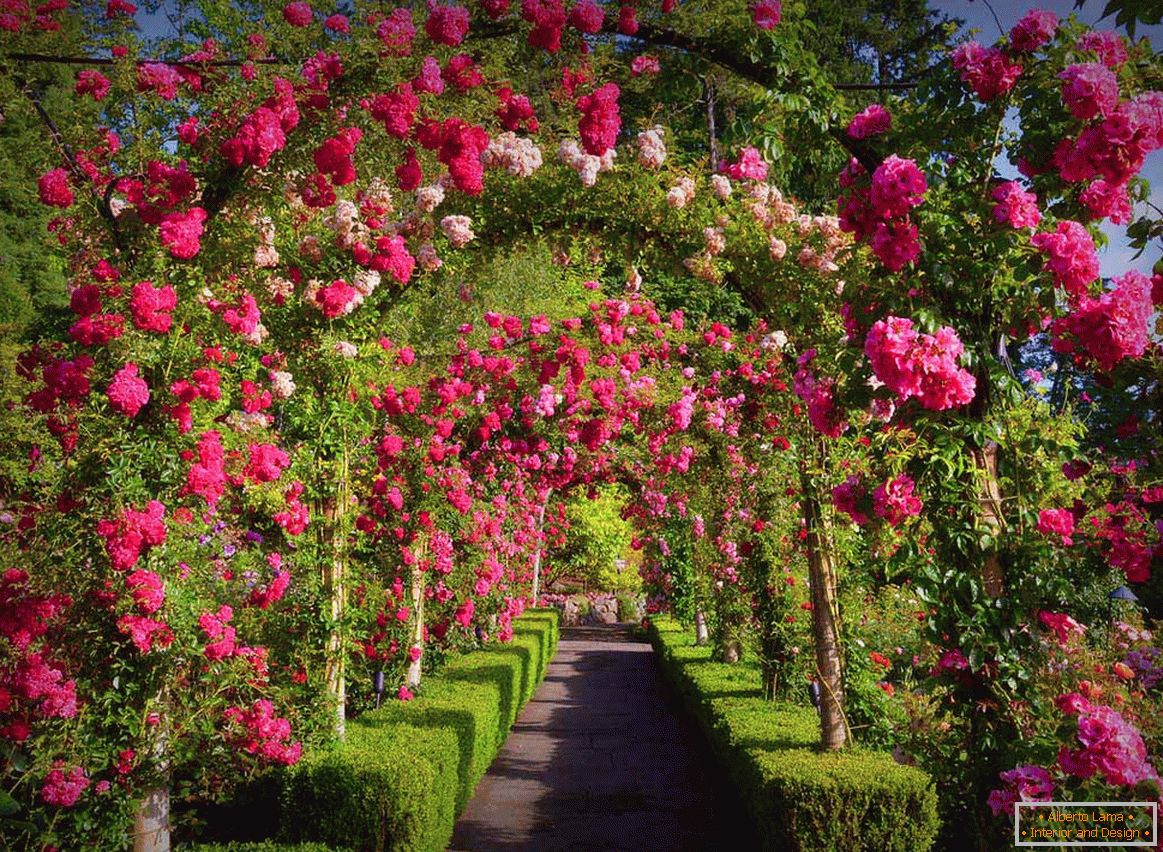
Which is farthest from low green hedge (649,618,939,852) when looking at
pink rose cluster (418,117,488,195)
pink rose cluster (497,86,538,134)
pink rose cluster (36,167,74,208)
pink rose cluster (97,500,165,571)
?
pink rose cluster (36,167,74,208)

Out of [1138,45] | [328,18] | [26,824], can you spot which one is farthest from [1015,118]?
[26,824]

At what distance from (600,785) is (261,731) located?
3967 millimetres

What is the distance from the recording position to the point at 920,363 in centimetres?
255

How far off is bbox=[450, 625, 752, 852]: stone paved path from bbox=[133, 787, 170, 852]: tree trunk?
8.16 feet

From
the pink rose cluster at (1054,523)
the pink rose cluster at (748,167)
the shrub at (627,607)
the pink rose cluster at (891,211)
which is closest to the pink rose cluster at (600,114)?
the pink rose cluster at (748,167)

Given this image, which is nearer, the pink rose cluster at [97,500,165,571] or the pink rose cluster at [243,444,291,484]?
the pink rose cluster at [97,500,165,571]

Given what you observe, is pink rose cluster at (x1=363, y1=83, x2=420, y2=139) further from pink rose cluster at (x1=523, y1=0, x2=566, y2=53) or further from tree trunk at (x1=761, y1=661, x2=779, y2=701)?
tree trunk at (x1=761, y1=661, x2=779, y2=701)

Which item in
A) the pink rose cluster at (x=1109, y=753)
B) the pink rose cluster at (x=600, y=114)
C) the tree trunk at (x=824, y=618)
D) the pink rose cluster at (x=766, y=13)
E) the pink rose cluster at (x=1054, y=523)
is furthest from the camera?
the tree trunk at (x=824, y=618)

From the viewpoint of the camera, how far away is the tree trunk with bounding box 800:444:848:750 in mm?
5387

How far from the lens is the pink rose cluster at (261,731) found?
4.29m

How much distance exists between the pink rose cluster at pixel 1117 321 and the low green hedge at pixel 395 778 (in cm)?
396

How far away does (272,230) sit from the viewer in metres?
4.25

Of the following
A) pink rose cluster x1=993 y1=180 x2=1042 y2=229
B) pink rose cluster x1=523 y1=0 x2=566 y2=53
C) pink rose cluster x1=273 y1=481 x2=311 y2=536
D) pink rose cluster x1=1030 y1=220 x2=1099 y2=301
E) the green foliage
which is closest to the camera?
pink rose cluster x1=1030 y1=220 x2=1099 y2=301

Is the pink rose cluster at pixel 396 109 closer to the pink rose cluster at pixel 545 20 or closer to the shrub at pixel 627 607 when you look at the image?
the pink rose cluster at pixel 545 20
